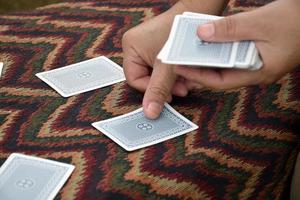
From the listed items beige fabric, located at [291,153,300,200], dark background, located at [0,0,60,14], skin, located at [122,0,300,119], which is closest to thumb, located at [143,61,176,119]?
skin, located at [122,0,300,119]

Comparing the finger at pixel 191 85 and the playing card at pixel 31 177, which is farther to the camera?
the finger at pixel 191 85

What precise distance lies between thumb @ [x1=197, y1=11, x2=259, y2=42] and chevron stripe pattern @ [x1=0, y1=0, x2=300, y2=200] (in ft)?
0.81

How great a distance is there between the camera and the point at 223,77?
1139mm

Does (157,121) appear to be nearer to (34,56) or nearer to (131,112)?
(131,112)

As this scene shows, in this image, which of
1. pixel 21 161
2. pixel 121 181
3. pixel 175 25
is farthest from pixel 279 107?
pixel 21 161

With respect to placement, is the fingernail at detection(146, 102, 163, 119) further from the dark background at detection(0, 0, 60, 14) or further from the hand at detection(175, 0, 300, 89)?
the dark background at detection(0, 0, 60, 14)

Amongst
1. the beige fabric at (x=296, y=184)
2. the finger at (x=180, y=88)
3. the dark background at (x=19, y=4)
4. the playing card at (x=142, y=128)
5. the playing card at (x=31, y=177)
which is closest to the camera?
the playing card at (x=31, y=177)

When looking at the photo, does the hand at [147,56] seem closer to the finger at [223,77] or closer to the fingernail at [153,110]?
the fingernail at [153,110]

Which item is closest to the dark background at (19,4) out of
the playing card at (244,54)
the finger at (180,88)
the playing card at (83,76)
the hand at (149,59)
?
the playing card at (83,76)

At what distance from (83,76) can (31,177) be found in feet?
1.38

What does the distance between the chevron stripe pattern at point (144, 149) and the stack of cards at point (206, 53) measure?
21cm

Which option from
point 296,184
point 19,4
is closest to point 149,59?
point 296,184

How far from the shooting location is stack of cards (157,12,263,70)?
1.07 metres

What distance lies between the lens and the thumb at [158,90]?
1245 millimetres
